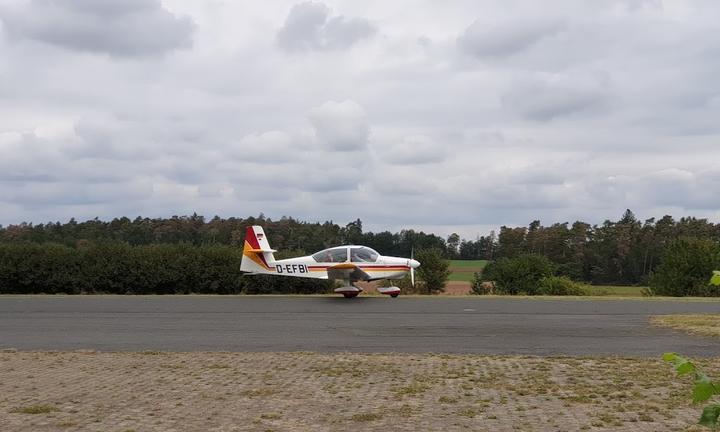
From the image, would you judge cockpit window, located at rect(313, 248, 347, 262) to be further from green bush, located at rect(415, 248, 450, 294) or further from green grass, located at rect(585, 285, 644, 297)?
green grass, located at rect(585, 285, 644, 297)

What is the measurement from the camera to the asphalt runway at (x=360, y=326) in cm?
1284

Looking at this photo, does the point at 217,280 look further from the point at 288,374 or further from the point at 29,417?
the point at 29,417

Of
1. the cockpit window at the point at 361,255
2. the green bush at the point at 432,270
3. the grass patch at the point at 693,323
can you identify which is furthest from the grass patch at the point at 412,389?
the green bush at the point at 432,270

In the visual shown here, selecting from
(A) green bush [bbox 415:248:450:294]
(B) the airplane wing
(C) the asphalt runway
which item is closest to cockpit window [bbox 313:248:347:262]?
(B) the airplane wing

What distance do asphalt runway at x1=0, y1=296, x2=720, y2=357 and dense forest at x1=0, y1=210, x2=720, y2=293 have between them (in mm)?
9574

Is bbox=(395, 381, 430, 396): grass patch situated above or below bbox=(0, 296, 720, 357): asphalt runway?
below

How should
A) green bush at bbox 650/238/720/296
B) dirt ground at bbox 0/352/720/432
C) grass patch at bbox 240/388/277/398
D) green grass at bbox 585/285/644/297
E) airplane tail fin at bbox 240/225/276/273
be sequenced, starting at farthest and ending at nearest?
green grass at bbox 585/285/644/297 → green bush at bbox 650/238/720/296 → airplane tail fin at bbox 240/225/276/273 → grass patch at bbox 240/388/277/398 → dirt ground at bbox 0/352/720/432

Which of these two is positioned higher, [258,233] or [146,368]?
[258,233]

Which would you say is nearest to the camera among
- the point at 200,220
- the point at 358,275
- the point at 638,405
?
the point at 638,405

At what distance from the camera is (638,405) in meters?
7.63

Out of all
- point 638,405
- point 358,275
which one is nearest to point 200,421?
point 638,405

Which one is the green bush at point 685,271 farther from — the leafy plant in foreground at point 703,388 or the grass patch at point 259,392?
the leafy plant in foreground at point 703,388

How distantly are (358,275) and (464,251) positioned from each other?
73208 millimetres

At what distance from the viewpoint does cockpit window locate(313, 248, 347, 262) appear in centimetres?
2672
